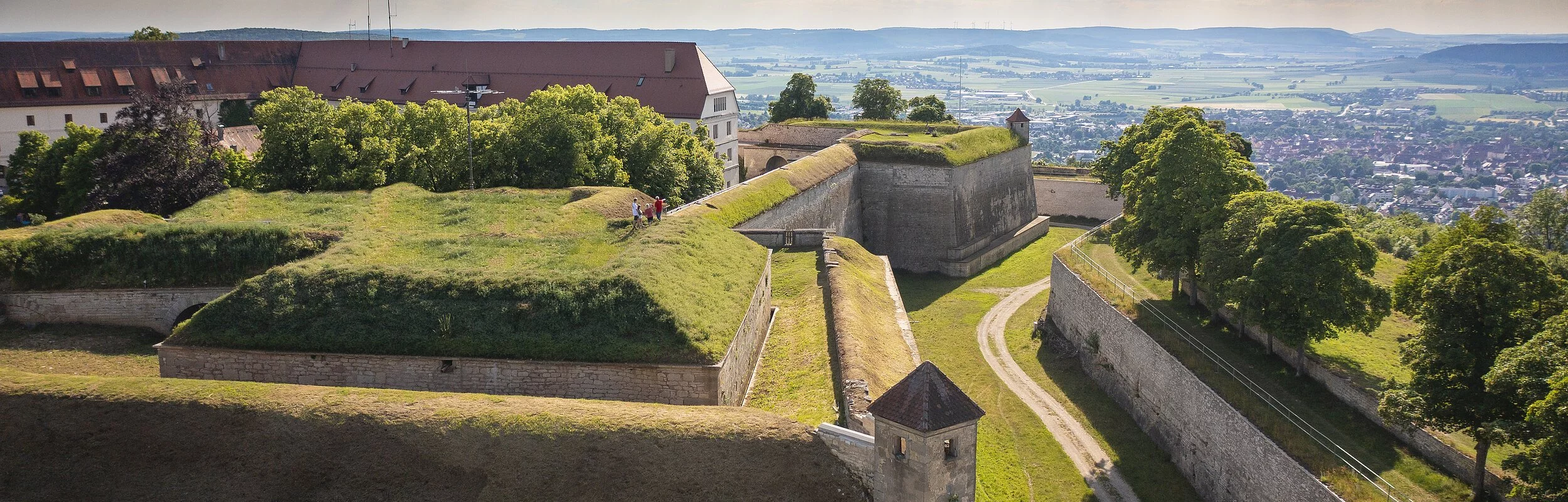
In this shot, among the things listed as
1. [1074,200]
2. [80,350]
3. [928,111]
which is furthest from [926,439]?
[928,111]

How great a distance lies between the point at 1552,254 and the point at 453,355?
34861 mm

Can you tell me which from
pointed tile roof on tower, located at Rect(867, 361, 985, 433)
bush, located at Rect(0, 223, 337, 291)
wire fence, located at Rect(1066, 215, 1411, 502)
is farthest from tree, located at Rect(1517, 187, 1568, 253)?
bush, located at Rect(0, 223, 337, 291)

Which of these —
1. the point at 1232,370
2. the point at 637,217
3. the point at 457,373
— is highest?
the point at 637,217

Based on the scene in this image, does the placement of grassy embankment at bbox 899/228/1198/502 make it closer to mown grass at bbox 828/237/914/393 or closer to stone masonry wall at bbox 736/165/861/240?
mown grass at bbox 828/237/914/393

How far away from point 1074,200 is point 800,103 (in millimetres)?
21847

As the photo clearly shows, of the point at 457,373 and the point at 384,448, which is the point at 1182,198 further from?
the point at 384,448

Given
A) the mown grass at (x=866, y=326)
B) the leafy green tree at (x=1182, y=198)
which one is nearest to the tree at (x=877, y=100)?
the mown grass at (x=866, y=326)

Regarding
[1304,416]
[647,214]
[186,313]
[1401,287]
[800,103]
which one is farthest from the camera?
[800,103]

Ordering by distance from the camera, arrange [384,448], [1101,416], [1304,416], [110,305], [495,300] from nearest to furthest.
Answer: [384,448], [495,300], [1304,416], [110,305], [1101,416]

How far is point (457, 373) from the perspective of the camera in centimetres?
2245

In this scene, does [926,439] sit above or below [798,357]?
above

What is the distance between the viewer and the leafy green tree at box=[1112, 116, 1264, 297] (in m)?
35.7

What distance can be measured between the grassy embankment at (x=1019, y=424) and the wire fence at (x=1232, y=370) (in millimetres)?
3079

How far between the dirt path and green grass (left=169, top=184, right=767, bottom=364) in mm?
10757
